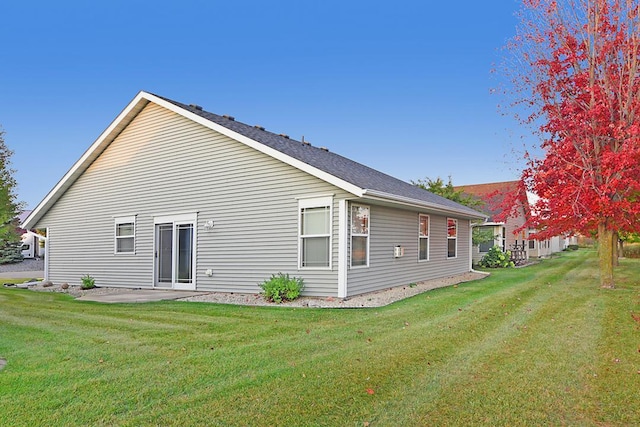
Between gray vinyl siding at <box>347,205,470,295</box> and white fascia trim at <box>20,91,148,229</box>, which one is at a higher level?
white fascia trim at <box>20,91,148,229</box>

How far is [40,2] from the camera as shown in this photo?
52.2 ft

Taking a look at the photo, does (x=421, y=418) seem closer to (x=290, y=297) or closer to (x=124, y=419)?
(x=124, y=419)

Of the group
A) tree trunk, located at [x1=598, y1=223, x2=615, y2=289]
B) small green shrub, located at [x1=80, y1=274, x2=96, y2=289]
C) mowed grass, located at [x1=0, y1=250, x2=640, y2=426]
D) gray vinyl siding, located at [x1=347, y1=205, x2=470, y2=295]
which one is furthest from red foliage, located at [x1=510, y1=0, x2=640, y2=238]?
small green shrub, located at [x1=80, y1=274, x2=96, y2=289]

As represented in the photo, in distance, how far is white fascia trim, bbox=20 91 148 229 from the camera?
13.6 metres

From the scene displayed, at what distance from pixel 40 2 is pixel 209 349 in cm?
1660

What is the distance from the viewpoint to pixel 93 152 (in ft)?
48.4

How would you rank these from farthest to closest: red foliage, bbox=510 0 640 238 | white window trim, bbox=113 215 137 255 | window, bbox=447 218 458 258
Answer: window, bbox=447 218 458 258 < white window trim, bbox=113 215 137 255 < red foliage, bbox=510 0 640 238

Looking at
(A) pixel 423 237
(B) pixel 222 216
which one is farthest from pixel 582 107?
(B) pixel 222 216

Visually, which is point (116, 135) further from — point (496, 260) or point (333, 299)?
point (496, 260)

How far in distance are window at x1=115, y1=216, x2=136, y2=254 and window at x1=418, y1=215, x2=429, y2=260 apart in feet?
30.0

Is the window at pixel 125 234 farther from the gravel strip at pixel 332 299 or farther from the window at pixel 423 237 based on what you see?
the window at pixel 423 237

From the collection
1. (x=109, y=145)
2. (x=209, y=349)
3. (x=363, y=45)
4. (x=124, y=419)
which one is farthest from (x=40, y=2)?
(x=124, y=419)

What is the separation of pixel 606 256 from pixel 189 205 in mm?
11782

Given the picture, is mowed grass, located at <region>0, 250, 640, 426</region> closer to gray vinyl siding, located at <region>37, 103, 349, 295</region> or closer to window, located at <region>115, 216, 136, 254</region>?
gray vinyl siding, located at <region>37, 103, 349, 295</region>
